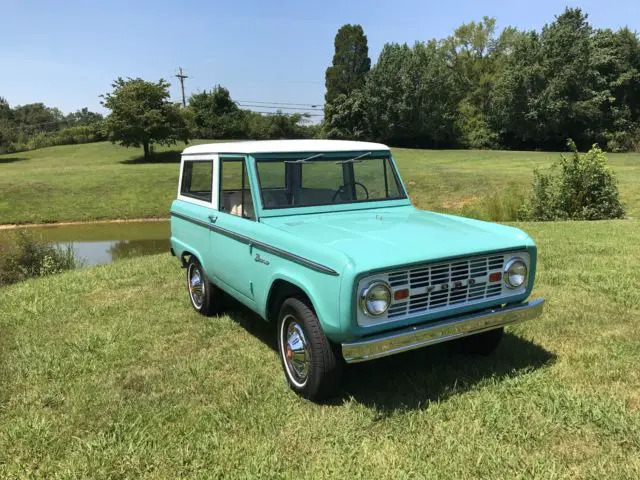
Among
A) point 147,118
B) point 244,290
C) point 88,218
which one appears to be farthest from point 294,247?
point 147,118

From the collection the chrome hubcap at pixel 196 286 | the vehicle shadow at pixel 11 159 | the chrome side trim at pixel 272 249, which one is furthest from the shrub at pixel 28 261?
the vehicle shadow at pixel 11 159

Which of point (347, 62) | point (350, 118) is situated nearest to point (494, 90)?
point (350, 118)

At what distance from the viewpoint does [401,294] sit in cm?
332

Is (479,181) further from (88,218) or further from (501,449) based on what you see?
(501,449)

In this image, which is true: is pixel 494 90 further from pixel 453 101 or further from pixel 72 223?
pixel 72 223

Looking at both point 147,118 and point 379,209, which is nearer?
point 379,209

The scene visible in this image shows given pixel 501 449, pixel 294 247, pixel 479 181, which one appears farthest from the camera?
pixel 479 181

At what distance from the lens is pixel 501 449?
9.86ft

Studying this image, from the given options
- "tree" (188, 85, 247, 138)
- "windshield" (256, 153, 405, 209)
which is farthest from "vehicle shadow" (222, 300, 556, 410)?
"tree" (188, 85, 247, 138)

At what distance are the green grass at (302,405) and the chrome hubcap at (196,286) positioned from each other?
0.21 meters

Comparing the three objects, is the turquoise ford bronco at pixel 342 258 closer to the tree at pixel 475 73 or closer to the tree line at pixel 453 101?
the tree line at pixel 453 101

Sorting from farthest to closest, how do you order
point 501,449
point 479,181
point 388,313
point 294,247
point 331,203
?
point 479,181, point 331,203, point 294,247, point 388,313, point 501,449

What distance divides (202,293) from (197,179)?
1262mm

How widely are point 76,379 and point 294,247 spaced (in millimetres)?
2236
